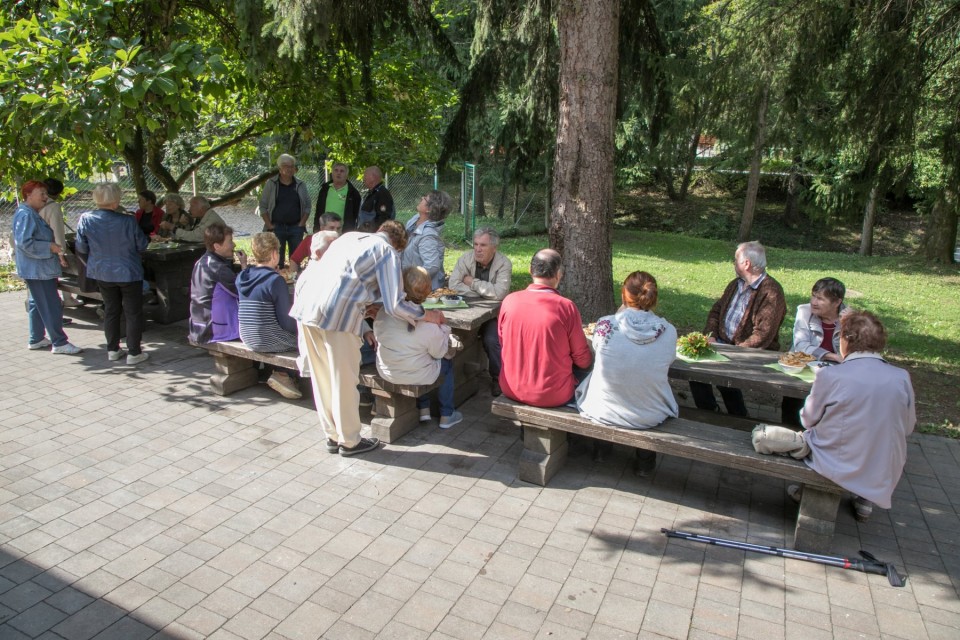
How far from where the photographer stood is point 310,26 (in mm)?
5777

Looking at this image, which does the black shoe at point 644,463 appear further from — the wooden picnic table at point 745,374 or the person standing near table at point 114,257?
the person standing near table at point 114,257

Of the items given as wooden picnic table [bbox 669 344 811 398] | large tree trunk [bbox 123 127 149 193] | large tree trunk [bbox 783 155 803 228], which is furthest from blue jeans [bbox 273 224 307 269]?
large tree trunk [bbox 783 155 803 228]

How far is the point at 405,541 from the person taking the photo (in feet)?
12.1

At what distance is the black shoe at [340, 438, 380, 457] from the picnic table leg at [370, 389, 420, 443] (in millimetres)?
88

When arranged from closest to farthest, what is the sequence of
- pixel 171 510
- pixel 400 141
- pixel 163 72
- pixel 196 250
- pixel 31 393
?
pixel 171 510
pixel 163 72
pixel 31 393
pixel 196 250
pixel 400 141

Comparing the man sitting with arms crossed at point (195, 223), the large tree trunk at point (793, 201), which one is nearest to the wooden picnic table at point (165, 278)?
the man sitting with arms crossed at point (195, 223)

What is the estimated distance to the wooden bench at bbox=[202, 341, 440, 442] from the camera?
15.7ft

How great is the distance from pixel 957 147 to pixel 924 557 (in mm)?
4701

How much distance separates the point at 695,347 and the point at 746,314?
2.57ft

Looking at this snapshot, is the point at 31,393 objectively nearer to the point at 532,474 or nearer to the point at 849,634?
the point at 532,474

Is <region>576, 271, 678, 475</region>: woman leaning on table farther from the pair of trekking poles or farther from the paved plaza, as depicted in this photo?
the pair of trekking poles

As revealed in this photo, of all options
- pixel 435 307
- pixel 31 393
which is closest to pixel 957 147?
pixel 435 307

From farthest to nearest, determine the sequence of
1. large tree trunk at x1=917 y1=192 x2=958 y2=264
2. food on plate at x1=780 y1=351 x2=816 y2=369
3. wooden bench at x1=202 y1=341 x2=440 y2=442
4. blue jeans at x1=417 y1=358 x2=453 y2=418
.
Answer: large tree trunk at x1=917 y1=192 x2=958 y2=264
blue jeans at x1=417 y1=358 x2=453 y2=418
wooden bench at x1=202 y1=341 x2=440 y2=442
food on plate at x1=780 y1=351 x2=816 y2=369

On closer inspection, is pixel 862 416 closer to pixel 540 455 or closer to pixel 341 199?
pixel 540 455
